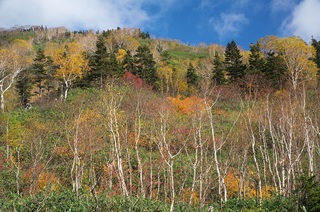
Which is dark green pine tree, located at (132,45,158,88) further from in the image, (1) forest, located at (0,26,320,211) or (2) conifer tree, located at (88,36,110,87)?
(2) conifer tree, located at (88,36,110,87)

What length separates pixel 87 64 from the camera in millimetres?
42719

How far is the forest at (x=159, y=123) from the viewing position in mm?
16906

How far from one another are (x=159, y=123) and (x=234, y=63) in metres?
26.2

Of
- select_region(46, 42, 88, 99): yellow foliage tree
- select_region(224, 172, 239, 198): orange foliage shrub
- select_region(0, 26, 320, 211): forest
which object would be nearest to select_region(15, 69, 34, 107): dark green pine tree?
select_region(0, 26, 320, 211): forest

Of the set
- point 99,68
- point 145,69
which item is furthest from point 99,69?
point 145,69

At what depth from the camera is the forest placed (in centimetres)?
1691

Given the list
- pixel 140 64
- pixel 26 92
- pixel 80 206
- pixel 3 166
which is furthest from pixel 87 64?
pixel 80 206

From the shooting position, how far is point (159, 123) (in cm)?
2325

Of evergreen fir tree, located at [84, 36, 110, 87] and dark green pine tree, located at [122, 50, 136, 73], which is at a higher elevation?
dark green pine tree, located at [122, 50, 136, 73]

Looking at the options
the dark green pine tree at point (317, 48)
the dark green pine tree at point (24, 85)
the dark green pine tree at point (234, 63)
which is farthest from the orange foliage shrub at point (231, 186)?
the dark green pine tree at point (24, 85)

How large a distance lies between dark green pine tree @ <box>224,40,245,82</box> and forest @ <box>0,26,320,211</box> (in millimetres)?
218

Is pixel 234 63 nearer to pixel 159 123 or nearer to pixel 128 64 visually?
pixel 128 64

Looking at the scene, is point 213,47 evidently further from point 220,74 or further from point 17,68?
Answer: point 17,68

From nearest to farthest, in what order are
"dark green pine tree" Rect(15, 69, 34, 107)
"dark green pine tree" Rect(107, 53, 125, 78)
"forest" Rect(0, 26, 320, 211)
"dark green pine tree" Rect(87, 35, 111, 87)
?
"forest" Rect(0, 26, 320, 211)
"dark green pine tree" Rect(87, 35, 111, 87)
"dark green pine tree" Rect(107, 53, 125, 78)
"dark green pine tree" Rect(15, 69, 34, 107)
